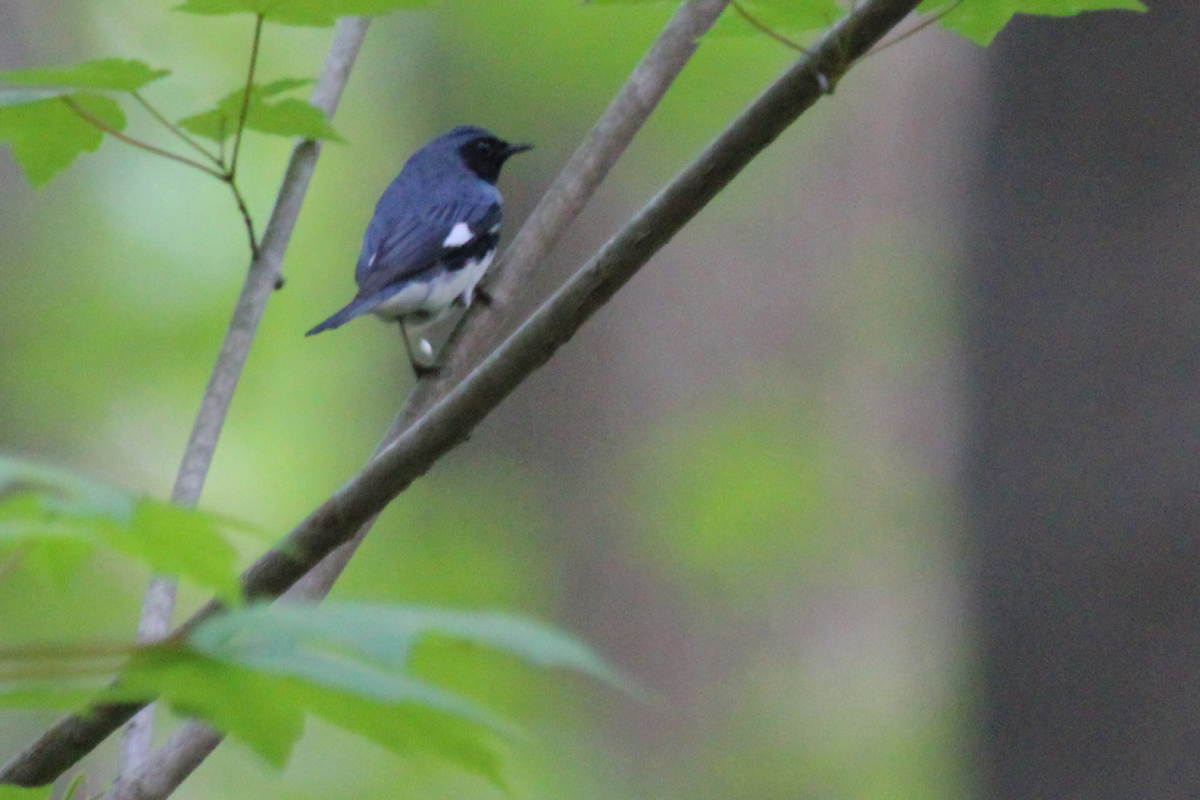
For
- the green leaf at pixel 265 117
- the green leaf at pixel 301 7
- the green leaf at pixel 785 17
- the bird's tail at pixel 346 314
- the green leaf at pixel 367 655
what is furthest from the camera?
the bird's tail at pixel 346 314

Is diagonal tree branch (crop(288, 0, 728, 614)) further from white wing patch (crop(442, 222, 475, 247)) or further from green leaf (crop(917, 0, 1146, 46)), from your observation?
white wing patch (crop(442, 222, 475, 247))

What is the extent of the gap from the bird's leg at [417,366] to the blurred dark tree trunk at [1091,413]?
1.80 metres

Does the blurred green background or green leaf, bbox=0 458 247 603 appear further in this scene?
the blurred green background

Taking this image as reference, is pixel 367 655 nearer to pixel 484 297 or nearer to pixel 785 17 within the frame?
pixel 785 17

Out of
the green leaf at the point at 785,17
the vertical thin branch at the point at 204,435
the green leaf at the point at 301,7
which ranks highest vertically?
the green leaf at the point at 785,17

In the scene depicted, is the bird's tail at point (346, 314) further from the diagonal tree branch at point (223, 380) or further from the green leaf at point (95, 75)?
the green leaf at point (95, 75)

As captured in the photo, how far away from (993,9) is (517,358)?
615mm

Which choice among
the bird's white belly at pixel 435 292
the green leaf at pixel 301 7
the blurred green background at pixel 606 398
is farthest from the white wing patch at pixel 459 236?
the green leaf at pixel 301 7

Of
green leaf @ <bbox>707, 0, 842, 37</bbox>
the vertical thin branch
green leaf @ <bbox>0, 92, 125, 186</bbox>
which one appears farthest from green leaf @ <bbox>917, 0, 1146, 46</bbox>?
green leaf @ <bbox>0, 92, 125, 186</bbox>

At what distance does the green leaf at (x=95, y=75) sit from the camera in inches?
48.2

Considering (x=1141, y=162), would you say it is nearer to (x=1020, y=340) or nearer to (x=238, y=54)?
(x=1020, y=340)

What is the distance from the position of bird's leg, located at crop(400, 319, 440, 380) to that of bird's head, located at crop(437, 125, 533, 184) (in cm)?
79

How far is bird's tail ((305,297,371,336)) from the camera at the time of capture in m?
2.73

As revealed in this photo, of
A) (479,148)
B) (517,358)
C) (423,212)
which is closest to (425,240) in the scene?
(423,212)
